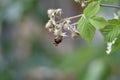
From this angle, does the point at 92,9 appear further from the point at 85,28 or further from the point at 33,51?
the point at 33,51

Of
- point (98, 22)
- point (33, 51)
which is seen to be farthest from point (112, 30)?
point (33, 51)

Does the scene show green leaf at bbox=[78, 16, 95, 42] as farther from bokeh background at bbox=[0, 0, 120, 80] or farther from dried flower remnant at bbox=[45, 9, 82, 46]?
bokeh background at bbox=[0, 0, 120, 80]

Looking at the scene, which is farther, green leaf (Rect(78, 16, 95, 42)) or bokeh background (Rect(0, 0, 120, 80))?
bokeh background (Rect(0, 0, 120, 80))

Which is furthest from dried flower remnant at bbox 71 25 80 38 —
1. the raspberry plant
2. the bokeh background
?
the bokeh background

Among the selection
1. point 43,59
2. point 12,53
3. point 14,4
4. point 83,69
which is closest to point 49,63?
point 43,59

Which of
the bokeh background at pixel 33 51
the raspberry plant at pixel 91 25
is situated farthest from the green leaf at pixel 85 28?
the bokeh background at pixel 33 51

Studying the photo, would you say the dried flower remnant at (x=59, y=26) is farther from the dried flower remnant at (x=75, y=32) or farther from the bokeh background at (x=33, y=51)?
the bokeh background at (x=33, y=51)

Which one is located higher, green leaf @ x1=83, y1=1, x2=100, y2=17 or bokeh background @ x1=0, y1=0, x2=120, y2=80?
bokeh background @ x1=0, y1=0, x2=120, y2=80

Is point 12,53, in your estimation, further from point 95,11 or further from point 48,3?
point 95,11

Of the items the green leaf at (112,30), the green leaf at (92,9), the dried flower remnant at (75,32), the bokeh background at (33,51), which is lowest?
the green leaf at (112,30)
